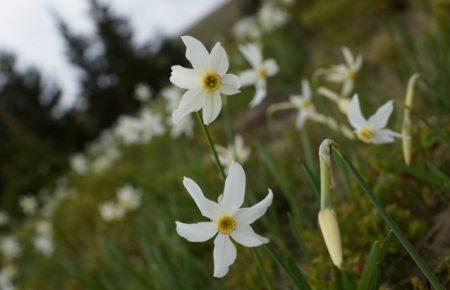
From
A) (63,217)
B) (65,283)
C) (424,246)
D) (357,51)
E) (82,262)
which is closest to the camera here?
(424,246)

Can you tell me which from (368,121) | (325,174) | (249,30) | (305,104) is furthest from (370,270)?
(249,30)

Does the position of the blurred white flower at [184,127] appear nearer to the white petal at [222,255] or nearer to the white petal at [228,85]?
the white petal at [228,85]

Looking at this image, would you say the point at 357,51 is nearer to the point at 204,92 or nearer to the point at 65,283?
the point at 65,283

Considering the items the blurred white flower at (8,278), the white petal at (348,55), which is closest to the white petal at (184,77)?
the white petal at (348,55)

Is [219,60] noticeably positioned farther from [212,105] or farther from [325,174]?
[325,174]

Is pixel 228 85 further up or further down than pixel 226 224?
further up

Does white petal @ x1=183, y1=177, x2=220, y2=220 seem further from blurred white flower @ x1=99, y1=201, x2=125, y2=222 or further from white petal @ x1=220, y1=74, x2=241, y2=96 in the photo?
blurred white flower @ x1=99, y1=201, x2=125, y2=222

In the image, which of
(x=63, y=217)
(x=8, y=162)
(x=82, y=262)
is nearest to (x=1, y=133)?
(x=8, y=162)
